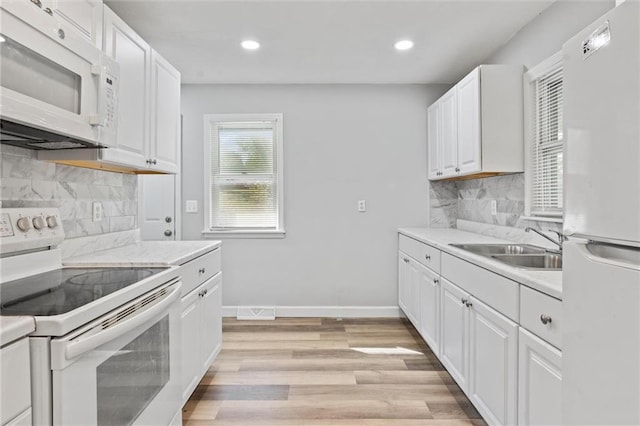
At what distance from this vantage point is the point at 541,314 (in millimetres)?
1369

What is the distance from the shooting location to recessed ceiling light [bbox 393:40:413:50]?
284 centimetres

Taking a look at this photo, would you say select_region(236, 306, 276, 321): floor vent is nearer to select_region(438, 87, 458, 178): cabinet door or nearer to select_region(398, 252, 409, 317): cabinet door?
select_region(398, 252, 409, 317): cabinet door

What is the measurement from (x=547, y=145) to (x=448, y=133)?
0.99 metres

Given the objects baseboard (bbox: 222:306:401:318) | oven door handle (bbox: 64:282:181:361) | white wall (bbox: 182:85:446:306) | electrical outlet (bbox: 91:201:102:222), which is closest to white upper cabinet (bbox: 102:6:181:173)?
electrical outlet (bbox: 91:201:102:222)

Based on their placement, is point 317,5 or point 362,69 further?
point 362,69

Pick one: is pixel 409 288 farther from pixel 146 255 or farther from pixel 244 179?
pixel 146 255

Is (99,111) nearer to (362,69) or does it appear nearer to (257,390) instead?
(257,390)

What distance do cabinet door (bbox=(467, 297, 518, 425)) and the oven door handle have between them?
4.90 ft

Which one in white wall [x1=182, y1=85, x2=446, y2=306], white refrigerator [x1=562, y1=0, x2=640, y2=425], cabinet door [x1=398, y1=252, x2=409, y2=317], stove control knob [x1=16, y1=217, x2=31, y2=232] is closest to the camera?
white refrigerator [x1=562, y1=0, x2=640, y2=425]

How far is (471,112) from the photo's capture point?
275 cm

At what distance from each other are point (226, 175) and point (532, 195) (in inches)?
111

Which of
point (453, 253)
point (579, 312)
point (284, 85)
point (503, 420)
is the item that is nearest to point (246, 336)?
point (453, 253)

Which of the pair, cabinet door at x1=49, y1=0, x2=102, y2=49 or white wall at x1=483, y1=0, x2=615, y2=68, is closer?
cabinet door at x1=49, y1=0, x2=102, y2=49

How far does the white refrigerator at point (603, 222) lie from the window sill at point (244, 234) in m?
2.98
